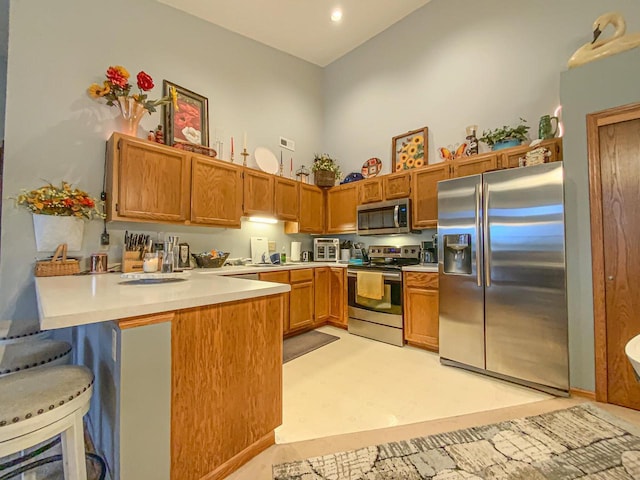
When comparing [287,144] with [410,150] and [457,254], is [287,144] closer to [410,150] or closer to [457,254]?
[410,150]

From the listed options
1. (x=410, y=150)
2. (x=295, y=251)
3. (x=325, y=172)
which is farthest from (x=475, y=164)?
(x=295, y=251)

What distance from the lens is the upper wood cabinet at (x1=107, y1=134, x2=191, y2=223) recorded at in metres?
2.56

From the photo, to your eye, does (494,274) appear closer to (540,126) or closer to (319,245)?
(540,126)

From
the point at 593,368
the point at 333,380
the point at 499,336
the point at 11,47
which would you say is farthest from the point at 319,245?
the point at 11,47

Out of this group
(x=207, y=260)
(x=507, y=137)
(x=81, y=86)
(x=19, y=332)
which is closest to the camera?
(x=19, y=332)

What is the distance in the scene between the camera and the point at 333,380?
249 cm

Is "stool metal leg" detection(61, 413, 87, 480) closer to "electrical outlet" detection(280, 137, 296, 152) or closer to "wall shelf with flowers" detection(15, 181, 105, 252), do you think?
"wall shelf with flowers" detection(15, 181, 105, 252)

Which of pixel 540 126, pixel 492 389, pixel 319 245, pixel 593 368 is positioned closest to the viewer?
pixel 593 368

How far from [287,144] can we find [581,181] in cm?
363

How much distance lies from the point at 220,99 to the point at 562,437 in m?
4.62

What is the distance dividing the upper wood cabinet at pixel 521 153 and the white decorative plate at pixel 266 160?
290cm

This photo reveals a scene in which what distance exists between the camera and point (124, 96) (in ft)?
8.84

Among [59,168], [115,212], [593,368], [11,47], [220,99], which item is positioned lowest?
[593,368]

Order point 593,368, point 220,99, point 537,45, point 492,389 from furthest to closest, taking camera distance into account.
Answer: point 220,99
point 537,45
point 492,389
point 593,368
